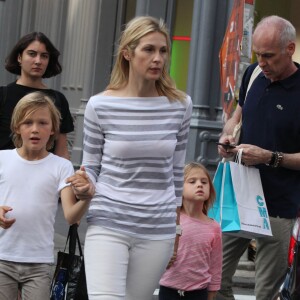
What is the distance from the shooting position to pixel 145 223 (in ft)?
16.5

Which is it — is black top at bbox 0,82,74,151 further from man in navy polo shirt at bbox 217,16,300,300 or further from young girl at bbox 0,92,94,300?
man in navy polo shirt at bbox 217,16,300,300

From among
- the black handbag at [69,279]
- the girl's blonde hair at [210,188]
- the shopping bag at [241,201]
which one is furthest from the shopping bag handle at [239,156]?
the black handbag at [69,279]

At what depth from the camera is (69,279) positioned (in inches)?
219

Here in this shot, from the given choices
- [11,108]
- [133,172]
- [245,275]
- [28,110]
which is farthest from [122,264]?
[245,275]

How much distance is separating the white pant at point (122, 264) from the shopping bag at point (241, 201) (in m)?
1.23

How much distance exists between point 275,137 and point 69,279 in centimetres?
163

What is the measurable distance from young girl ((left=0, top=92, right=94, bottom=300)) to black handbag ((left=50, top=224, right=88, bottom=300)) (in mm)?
53

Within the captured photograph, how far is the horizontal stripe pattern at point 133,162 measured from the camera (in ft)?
16.4

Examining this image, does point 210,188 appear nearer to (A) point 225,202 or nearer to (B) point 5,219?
(A) point 225,202

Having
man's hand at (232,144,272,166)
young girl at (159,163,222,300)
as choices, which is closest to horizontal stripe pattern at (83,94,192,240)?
man's hand at (232,144,272,166)

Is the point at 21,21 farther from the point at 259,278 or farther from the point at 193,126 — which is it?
the point at 259,278

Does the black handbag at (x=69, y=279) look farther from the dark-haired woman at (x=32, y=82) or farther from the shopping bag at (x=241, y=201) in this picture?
the dark-haired woman at (x=32, y=82)

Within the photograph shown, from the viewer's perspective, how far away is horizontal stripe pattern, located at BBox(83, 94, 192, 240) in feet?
16.4

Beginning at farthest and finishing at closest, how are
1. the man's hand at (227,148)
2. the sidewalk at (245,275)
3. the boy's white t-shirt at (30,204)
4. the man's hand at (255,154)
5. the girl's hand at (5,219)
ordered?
the sidewalk at (245,275) < the man's hand at (227,148) < the man's hand at (255,154) < the boy's white t-shirt at (30,204) < the girl's hand at (5,219)
